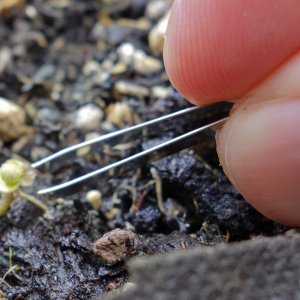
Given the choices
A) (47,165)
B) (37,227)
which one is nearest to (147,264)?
(37,227)

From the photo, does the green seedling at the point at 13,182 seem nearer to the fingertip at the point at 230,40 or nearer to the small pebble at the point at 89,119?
the small pebble at the point at 89,119

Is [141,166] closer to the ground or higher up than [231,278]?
closer to the ground

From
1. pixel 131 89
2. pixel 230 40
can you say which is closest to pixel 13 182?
pixel 131 89

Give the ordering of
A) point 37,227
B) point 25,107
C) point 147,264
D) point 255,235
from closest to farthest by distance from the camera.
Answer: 1. point 147,264
2. point 255,235
3. point 37,227
4. point 25,107

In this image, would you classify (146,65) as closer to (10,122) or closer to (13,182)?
(10,122)

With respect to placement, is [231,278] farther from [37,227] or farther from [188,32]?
[37,227]
